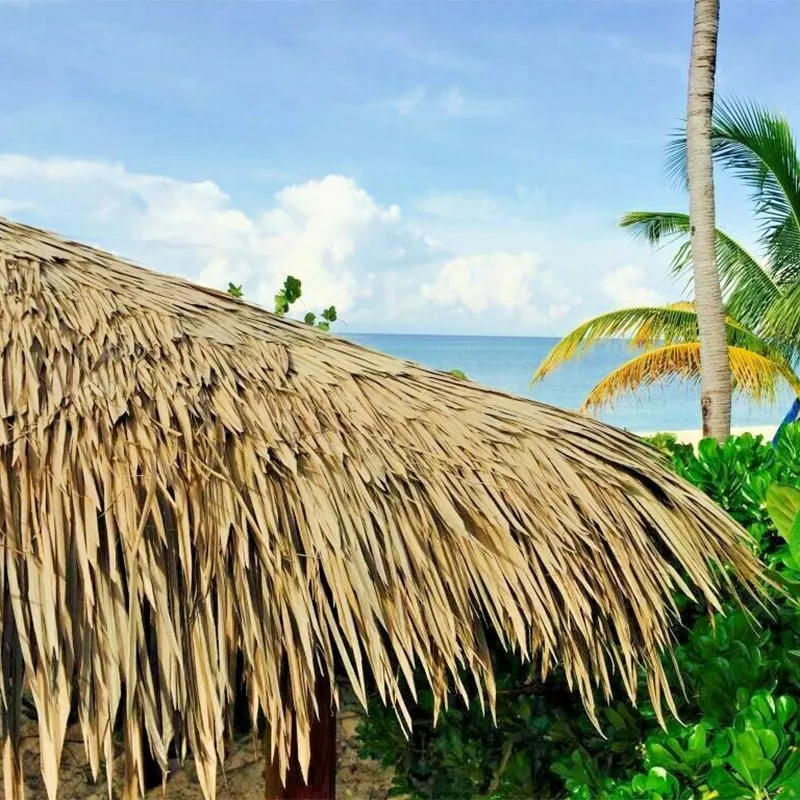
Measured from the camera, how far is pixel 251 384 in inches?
82.1

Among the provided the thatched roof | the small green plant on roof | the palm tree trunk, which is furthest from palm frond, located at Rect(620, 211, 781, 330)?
the thatched roof

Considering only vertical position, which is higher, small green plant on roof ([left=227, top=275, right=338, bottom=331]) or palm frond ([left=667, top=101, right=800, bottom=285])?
palm frond ([left=667, top=101, right=800, bottom=285])

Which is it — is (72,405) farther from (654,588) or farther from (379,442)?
(654,588)

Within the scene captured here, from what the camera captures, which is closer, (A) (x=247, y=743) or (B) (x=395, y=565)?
(B) (x=395, y=565)

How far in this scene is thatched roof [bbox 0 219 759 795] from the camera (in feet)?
5.79

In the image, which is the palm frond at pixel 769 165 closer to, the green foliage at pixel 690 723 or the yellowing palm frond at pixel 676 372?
the yellowing palm frond at pixel 676 372

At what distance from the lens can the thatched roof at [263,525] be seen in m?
1.76

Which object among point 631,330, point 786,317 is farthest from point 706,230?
point 786,317

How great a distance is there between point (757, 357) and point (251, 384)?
301 inches

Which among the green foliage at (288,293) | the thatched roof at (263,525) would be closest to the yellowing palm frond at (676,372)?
the green foliage at (288,293)

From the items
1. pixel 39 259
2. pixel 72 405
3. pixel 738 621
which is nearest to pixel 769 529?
pixel 738 621

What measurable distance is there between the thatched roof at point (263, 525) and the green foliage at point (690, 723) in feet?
0.51

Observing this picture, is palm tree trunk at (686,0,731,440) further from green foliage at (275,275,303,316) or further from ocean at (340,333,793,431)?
ocean at (340,333,793,431)

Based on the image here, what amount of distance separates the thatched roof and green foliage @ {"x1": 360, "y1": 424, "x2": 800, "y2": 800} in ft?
0.51
